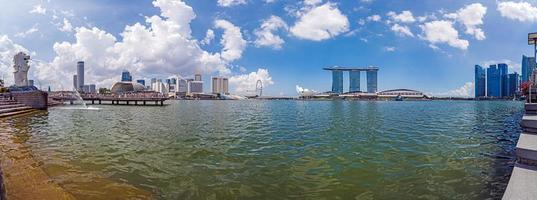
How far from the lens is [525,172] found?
5.94 m

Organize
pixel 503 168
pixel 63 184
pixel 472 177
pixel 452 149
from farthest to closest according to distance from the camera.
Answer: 1. pixel 452 149
2. pixel 503 168
3. pixel 472 177
4. pixel 63 184

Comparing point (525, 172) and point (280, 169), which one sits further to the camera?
point (280, 169)

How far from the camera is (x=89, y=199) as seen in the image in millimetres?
6934

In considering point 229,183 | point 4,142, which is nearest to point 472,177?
point 229,183

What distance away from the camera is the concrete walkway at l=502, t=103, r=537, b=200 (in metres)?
4.76

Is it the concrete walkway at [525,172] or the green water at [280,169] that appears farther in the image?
the green water at [280,169]

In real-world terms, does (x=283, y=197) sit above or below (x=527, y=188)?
below

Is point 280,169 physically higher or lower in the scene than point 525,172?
lower

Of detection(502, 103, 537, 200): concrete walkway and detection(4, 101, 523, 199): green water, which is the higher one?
detection(502, 103, 537, 200): concrete walkway

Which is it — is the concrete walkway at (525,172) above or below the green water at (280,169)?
above

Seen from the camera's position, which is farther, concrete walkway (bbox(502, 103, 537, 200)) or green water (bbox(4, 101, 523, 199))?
green water (bbox(4, 101, 523, 199))

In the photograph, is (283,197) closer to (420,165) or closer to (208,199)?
(208,199)

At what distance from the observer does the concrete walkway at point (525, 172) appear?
15.6 feet

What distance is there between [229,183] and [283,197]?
5.67 ft
